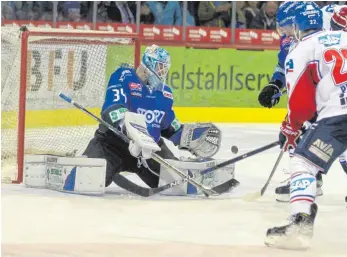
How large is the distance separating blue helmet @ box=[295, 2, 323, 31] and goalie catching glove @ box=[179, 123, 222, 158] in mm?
1415

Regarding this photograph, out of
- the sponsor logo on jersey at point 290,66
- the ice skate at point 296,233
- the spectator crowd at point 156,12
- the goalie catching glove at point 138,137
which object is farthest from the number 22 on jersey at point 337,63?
the spectator crowd at point 156,12

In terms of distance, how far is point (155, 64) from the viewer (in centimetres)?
514

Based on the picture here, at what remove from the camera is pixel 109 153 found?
5.23 metres

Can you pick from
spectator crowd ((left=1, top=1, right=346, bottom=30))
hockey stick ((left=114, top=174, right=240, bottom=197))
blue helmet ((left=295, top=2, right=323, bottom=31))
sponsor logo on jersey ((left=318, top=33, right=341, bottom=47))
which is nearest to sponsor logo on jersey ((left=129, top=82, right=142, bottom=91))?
hockey stick ((left=114, top=174, right=240, bottom=197))

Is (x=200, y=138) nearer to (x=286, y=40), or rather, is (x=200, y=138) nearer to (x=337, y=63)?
(x=286, y=40)

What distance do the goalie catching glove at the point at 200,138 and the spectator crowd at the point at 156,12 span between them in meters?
4.47

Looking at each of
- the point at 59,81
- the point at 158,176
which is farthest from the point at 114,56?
the point at 158,176

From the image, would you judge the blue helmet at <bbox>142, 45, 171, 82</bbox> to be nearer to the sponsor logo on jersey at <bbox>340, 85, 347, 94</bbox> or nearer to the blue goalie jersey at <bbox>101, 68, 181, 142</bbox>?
the blue goalie jersey at <bbox>101, 68, 181, 142</bbox>

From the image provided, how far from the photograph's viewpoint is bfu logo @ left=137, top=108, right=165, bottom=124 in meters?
5.25

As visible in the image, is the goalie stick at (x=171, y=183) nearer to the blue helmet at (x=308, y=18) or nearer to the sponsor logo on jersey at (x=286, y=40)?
the sponsor logo on jersey at (x=286, y=40)

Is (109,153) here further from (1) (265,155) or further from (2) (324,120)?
(1) (265,155)

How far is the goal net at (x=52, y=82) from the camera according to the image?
5680 mm

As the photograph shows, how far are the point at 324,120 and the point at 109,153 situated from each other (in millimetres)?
1612

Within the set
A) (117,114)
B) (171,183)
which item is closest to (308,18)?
(117,114)
